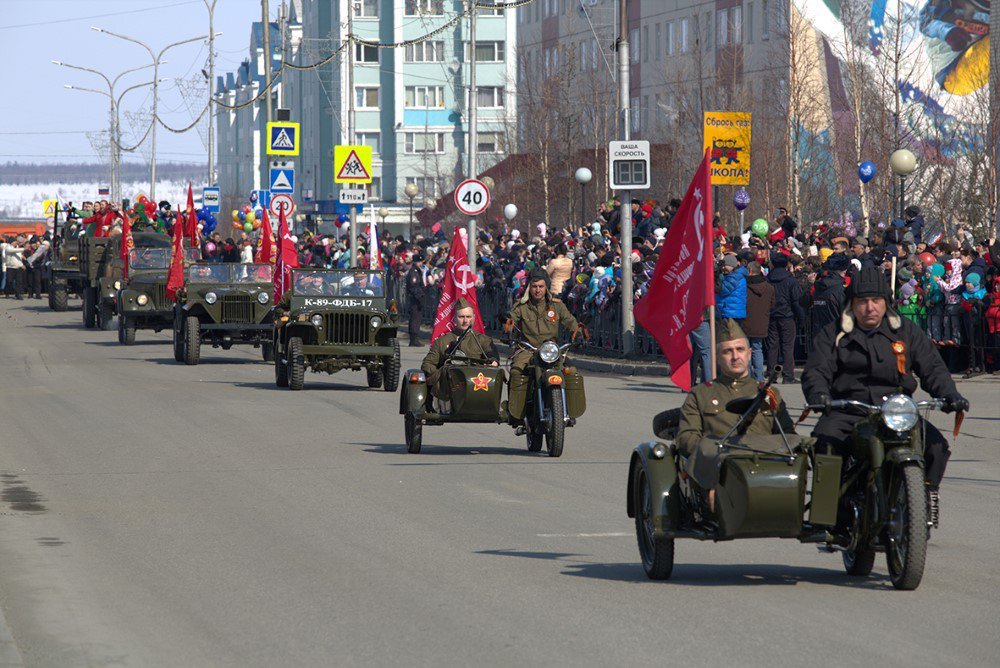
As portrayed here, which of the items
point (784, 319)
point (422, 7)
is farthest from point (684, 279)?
point (422, 7)

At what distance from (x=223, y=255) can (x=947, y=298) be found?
25361 mm

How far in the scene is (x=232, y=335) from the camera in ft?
97.8

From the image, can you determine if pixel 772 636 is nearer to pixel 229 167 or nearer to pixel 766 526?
pixel 766 526

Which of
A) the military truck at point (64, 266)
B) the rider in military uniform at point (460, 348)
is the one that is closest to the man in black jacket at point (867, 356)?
the rider in military uniform at point (460, 348)

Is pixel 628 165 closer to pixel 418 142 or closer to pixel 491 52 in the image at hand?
pixel 491 52

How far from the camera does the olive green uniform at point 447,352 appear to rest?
1617 cm

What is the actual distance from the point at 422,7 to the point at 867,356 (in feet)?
322

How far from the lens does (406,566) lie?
9.66 m

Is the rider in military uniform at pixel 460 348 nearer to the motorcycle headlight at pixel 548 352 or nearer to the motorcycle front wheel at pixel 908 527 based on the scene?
the motorcycle headlight at pixel 548 352

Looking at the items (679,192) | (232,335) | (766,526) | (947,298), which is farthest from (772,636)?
(679,192)

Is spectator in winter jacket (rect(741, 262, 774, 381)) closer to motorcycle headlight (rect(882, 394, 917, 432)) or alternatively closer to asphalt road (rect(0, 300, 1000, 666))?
asphalt road (rect(0, 300, 1000, 666))

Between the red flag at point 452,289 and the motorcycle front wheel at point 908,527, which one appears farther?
the red flag at point 452,289

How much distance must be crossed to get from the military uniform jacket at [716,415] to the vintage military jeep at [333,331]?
1482 centimetres

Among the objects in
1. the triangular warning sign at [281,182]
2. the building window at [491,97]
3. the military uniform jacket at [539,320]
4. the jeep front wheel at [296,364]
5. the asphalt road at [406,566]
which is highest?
the building window at [491,97]
